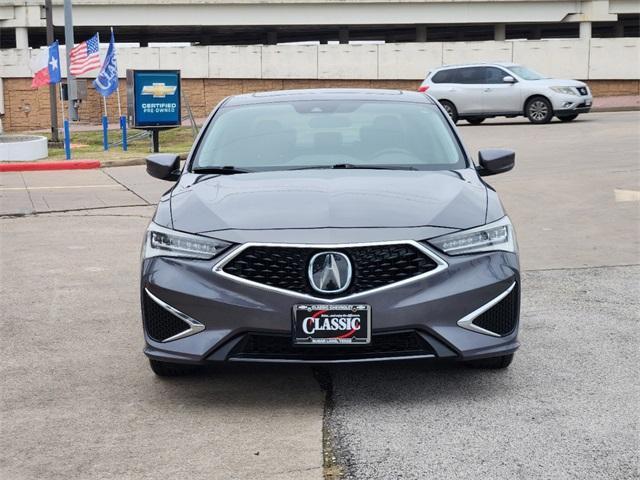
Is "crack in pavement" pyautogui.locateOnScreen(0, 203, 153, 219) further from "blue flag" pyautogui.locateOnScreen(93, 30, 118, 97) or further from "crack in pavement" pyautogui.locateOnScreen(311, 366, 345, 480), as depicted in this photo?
"blue flag" pyautogui.locateOnScreen(93, 30, 118, 97)

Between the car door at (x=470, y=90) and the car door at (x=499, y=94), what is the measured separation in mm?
126

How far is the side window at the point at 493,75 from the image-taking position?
28.2 m

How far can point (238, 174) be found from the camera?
6.01 m

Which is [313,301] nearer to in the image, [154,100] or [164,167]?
[164,167]

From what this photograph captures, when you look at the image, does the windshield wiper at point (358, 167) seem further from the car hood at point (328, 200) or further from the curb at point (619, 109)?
the curb at point (619, 109)

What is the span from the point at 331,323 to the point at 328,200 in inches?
29.5

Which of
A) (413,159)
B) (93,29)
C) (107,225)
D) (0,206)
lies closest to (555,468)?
(413,159)

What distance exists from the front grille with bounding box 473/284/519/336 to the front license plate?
587 millimetres

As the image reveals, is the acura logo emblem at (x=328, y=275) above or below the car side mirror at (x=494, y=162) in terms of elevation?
below

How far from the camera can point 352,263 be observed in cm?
487

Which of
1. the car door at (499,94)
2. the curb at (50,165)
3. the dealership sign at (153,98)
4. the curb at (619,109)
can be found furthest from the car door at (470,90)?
the curb at (50,165)

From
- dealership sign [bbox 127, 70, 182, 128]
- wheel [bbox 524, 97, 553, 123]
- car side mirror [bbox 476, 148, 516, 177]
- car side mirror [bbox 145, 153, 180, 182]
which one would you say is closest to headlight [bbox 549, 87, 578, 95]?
wheel [bbox 524, 97, 553, 123]

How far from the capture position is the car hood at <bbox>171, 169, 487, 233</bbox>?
5062 millimetres

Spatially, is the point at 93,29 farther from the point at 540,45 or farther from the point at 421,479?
the point at 421,479
